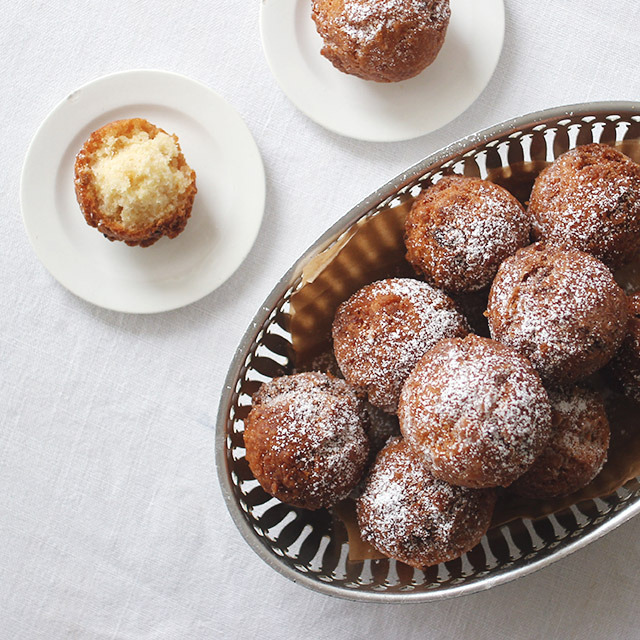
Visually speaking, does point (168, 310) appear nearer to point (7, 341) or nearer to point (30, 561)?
point (7, 341)

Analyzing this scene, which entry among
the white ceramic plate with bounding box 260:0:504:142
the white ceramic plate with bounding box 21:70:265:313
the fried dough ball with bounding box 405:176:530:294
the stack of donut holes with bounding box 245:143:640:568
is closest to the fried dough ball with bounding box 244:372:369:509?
the stack of donut holes with bounding box 245:143:640:568

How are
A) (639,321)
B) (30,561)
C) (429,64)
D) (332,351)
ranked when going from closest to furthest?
(639,321), (332,351), (429,64), (30,561)

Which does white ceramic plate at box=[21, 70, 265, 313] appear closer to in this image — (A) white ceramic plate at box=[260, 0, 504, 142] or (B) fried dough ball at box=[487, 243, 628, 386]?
(A) white ceramic plate at box=[260, 0, 504, 142]

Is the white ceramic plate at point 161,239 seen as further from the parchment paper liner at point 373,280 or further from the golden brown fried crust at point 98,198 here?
the parchment paper liner at point 373,280

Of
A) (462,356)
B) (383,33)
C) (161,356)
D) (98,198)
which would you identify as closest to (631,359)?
(462,356)

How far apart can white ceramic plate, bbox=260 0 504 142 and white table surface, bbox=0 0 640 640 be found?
41 mm

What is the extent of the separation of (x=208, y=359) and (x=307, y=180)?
486 mm

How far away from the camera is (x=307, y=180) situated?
5.46 ft

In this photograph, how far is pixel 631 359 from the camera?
1.27 metres

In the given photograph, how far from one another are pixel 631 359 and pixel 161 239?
106 centimetres

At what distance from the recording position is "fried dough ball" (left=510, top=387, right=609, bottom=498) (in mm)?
1237

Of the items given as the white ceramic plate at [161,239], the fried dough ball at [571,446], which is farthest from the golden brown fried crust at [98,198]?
the fried dough ball at [571,446]

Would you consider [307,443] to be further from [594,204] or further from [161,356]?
[594,204]

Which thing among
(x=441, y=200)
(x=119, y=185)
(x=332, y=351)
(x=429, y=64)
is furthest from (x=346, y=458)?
(x=429, y=64)
